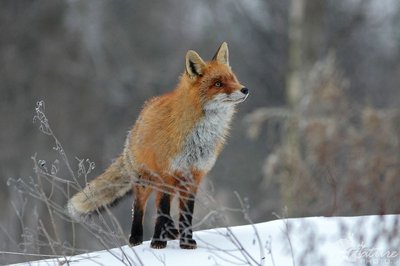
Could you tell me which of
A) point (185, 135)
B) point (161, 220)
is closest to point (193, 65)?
point (185, 135)

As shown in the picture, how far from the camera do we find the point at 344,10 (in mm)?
22188

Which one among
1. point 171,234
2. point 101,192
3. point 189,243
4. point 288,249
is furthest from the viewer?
point 101,192

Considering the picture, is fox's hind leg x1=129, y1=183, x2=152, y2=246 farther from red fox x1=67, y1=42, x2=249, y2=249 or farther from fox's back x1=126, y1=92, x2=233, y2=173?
fox's back x1=126, y1=92, x2=233, y2=173

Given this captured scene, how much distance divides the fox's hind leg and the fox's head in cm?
88

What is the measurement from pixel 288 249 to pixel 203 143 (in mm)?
1036

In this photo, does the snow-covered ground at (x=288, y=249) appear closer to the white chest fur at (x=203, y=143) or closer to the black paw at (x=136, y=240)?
the black paw at (x=136, y=240)

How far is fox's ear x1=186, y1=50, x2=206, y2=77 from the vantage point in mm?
6465

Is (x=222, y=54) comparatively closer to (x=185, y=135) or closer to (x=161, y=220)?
(x=185, y=135)

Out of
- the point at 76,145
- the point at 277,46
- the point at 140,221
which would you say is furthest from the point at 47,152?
the point at 140,221

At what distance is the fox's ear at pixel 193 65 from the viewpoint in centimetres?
646

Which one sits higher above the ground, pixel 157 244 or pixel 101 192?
pixel 101 192

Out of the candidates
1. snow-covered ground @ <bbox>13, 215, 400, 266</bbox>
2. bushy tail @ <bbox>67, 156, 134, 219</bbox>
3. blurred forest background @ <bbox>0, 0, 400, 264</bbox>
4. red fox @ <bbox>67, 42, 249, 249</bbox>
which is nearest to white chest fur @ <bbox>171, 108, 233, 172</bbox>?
red fox @ <bbox>67, 42, 249, 249</bbox>

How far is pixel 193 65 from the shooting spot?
6.49 m

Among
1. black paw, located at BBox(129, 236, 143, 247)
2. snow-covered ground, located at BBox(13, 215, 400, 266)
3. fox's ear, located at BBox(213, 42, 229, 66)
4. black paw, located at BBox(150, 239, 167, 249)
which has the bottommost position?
snow-covered ground, located at BBox(13, 215, 400, 266)
